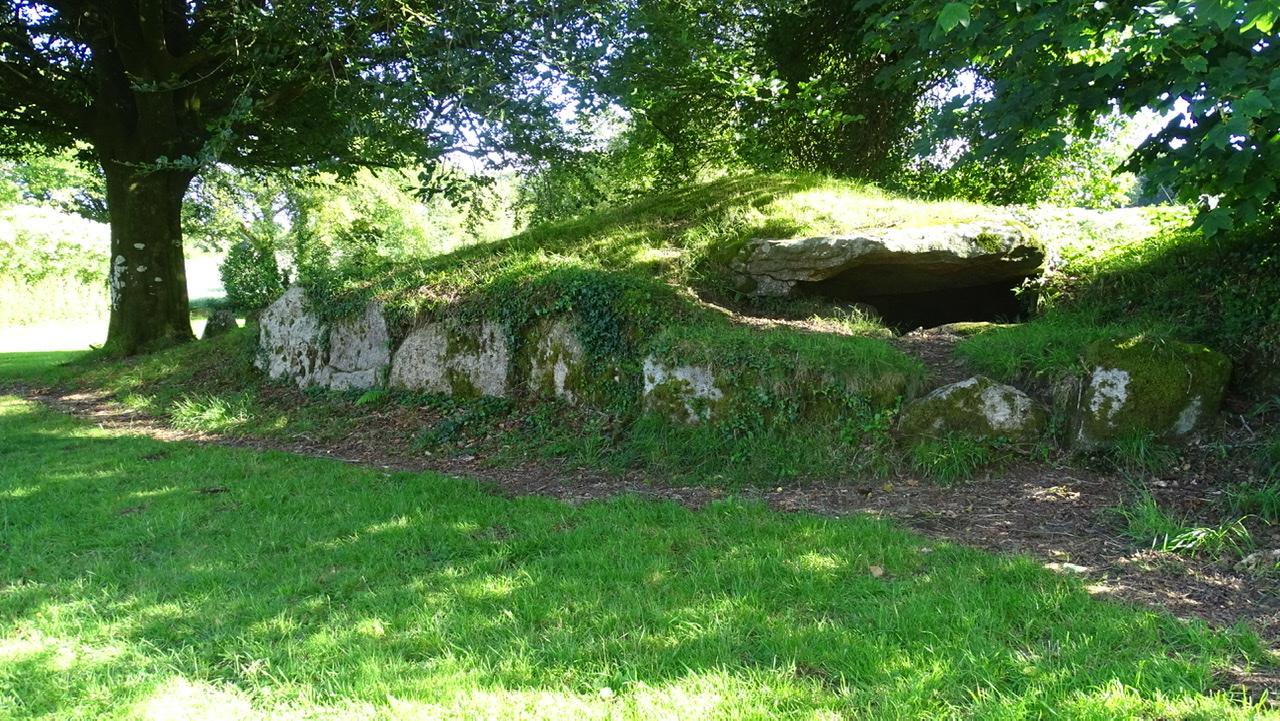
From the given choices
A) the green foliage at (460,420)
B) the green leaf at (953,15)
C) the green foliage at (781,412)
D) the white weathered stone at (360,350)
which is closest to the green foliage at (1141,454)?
the green foliage at (781,412)

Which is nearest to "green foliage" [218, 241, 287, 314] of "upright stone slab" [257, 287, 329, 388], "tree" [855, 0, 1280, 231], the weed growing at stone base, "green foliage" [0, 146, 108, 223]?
"green foliage" [0, 146, 108, 223]

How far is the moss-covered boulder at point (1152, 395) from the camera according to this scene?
598 centimetres

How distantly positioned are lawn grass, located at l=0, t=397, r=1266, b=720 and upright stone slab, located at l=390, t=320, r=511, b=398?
3225mm

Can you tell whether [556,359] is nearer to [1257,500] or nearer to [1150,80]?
[1150,80]

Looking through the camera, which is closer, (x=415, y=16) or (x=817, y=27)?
(x=415, y=16)

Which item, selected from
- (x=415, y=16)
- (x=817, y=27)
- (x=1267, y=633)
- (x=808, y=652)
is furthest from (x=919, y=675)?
(x=817, y=27)

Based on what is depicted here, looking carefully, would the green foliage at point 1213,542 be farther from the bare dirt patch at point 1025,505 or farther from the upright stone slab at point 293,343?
the upright stone slab at point 293,343

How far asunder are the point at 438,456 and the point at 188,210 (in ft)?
67.3

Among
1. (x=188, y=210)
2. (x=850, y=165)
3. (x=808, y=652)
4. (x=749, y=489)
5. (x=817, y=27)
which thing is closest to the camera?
(x=808, y=652)

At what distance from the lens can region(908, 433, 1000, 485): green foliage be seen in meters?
6.09

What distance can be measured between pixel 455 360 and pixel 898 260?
5.08m

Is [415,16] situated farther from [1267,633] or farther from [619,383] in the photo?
[1267,633]

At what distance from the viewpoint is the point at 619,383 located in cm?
800

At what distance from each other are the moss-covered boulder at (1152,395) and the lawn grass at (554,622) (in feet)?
7.26
